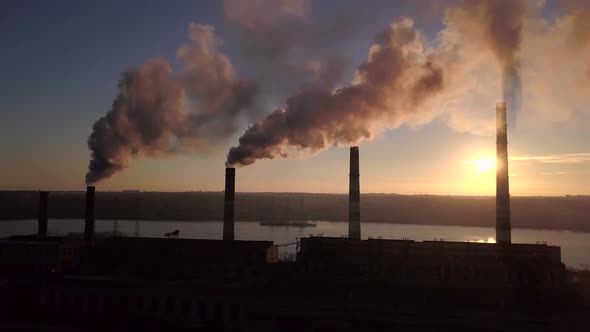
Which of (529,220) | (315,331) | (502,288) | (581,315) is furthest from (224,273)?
(529,220)

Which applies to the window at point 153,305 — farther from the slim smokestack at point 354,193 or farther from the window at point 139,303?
the slim smokestack at point 354,193

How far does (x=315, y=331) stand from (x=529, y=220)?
88162 millimetres

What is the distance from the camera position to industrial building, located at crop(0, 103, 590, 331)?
1802 cm

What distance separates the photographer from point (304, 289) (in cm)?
2048

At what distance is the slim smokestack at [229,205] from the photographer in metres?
29.9

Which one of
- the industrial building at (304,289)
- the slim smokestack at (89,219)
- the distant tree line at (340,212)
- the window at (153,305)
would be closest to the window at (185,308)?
the industrial building at (304,289)

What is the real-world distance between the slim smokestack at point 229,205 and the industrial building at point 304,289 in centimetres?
393

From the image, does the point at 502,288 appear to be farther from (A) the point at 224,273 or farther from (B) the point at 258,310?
(A) the point at 224,273

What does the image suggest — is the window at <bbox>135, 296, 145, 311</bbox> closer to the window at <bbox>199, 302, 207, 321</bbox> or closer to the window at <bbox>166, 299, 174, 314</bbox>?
the window at <bbox>166, 299, 174, 314</bbox>

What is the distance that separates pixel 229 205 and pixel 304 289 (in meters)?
10.8

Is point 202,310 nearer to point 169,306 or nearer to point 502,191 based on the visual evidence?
point 169,306

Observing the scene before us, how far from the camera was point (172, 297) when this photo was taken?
21219 millimetres

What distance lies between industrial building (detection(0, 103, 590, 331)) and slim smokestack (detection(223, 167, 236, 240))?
3.93 meters

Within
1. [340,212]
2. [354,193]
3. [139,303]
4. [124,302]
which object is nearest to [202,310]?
[139,303]
